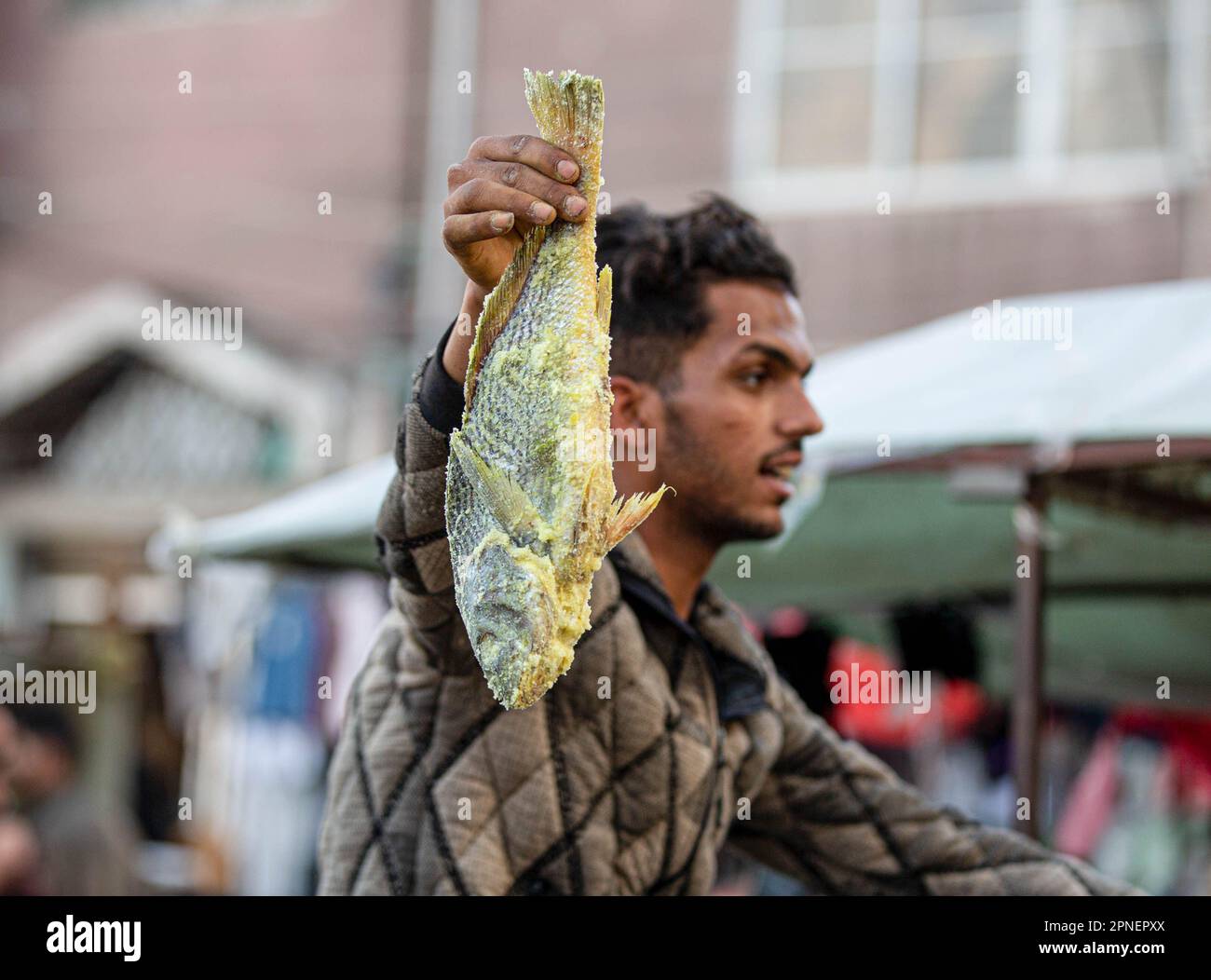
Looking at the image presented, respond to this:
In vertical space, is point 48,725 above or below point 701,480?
below

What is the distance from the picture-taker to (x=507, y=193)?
5.56ft

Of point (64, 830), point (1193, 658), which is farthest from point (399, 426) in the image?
A: point (1193, 658)

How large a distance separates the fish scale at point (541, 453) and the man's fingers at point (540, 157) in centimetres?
2

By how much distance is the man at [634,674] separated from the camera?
2.32 meters

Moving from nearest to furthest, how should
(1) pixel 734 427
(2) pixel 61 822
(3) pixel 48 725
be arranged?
(1) pixel 734 427 < (2) pixel 61 822 < (3) pixel 48 725

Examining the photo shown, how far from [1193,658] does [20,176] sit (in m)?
10.7

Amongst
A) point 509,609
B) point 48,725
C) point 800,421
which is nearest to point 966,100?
point 48,725

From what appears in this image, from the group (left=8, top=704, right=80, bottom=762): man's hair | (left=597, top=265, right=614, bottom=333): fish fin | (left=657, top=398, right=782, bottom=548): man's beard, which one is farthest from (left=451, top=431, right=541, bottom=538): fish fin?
(left=8, top=704, right=80, bottom=762): man's hair

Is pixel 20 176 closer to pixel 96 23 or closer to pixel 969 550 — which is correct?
Answer: pixel 96 23

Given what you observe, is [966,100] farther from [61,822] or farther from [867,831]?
[867,831]

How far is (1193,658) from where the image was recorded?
6.55m

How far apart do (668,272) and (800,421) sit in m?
0.36

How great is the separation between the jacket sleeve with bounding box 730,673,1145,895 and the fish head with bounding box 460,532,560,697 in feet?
4.61

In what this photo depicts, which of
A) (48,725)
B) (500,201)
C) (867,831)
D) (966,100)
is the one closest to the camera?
(500,201)
